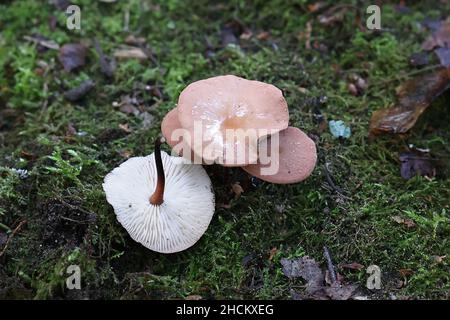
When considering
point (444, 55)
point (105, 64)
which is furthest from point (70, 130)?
point (444, 55)

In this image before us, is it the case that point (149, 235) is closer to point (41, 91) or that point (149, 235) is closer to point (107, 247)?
point (107, 247)

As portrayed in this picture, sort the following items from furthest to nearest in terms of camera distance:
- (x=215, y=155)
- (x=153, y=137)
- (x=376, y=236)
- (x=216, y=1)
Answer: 1. (x=216, y=1)
2. (x=153, y=137)
3. (x=376, y=236)
4. (x=215, y=155)

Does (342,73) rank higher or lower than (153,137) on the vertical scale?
higher

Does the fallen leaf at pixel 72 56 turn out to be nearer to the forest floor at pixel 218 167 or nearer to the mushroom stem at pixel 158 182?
the forest floor at pixel 218 167

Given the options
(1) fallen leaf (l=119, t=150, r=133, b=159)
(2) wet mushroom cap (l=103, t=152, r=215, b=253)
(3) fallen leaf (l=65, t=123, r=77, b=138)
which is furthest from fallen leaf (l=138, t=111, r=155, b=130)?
(2) wet mushroom cap (l=103, t=152, r=215, b=253)

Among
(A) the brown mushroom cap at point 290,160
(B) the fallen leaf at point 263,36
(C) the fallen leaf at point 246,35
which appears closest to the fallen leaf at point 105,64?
(C) the fallen leaf at point 246,35

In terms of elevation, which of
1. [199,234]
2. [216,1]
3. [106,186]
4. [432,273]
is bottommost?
[432,273]

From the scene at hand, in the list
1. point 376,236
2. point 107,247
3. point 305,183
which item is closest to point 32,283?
point 107,247
